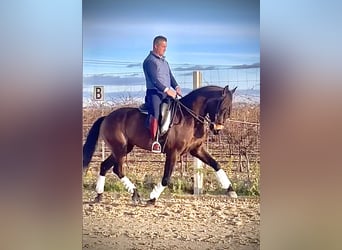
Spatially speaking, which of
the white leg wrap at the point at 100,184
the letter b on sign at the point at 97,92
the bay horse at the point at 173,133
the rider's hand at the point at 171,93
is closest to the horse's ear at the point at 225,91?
the bay horse at the point at 173,133

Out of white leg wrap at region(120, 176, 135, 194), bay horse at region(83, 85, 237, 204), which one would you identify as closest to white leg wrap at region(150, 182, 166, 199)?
bay horse at region(83, 85, 237, 204)

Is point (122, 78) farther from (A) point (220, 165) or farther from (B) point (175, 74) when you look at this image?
(A) point (220, 165)


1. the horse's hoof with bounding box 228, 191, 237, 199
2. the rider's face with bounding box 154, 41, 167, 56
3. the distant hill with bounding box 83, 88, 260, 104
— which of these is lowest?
the horse's hoof with bounding box 228, 191, 237, 199

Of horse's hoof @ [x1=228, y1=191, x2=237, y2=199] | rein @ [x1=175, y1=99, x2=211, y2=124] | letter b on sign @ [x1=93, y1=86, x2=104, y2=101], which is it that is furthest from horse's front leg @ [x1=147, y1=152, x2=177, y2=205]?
letter b on sign @ [x1=93, y1=86, x2=104, y2=101]

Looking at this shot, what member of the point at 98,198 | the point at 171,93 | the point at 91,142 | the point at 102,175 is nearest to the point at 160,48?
the point at 171,93

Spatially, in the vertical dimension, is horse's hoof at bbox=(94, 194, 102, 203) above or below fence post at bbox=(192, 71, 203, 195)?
below

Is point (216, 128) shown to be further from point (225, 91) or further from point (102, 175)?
point (102, 175)

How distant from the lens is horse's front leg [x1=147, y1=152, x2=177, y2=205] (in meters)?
2.39

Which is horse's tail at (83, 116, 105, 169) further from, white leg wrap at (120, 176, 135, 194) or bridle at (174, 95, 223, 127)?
bridle at (174, 95, 223, 127)
